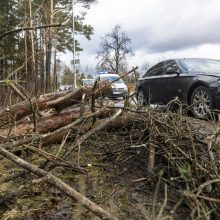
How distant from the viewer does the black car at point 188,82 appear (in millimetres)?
9484

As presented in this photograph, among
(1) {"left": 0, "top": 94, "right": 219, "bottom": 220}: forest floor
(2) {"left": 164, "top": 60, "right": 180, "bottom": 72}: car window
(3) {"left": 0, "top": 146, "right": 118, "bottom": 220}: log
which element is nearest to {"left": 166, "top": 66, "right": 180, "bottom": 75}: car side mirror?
(2) {"left": 164, "top": 60, "right": 180, "bottom": 72}: car window

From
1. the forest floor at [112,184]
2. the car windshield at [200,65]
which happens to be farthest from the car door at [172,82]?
the forest floor at [112,184]

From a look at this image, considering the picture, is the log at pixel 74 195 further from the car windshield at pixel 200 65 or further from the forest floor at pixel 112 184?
the car windshield at pixel 200 65

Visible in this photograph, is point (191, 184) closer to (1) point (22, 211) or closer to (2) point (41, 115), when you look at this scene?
(1) point (22, 211)

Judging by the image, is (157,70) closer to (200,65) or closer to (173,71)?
(173,71)

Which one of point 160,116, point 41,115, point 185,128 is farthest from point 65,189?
point 41,115

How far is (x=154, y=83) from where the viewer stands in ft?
39.6

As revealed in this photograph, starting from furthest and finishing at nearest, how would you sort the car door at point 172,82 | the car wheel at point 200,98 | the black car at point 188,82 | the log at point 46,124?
the car door at point 172,82 < the black car at point 188,82 < the car wheel at point 200,98 < the log at point 46,124

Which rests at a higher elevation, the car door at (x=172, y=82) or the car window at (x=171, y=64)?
the car window at (x=171, y=64)

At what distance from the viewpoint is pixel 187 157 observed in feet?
12.5

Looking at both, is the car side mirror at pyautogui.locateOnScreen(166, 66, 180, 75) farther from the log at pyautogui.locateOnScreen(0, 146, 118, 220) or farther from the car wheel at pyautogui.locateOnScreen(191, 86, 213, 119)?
the log at pyautogui.locateOnScreen(0, 146, 118, 220)

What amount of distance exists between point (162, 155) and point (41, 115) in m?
2.30

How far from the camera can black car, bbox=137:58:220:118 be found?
9.48 m

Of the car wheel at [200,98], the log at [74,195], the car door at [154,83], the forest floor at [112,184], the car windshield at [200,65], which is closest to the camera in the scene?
the log at [74,195]
